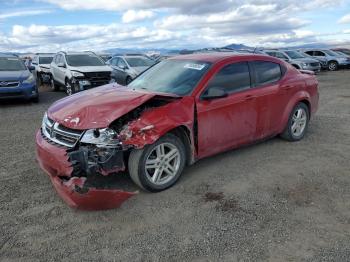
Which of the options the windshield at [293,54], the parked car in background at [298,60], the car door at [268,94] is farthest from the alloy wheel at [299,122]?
the windshield at [293,54]

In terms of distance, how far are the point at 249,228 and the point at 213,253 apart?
0.57 m

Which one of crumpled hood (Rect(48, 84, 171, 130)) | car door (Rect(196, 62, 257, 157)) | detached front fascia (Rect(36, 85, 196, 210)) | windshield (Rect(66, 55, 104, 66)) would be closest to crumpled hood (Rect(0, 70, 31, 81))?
windshield (Rect(66, 55, 104, 66))

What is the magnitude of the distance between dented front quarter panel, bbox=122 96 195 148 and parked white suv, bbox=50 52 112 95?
968 centimetres

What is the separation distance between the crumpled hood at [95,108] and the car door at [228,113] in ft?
2.56

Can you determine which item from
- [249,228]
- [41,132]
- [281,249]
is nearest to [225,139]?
[249,228]

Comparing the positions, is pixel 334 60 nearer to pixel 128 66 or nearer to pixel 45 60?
pixel 128 66

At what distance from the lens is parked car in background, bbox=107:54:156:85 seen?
52.1ft

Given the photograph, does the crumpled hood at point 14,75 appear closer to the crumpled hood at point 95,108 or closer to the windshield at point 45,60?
the crumpled hood at point 95,108

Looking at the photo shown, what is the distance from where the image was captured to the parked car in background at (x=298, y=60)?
23578 millimetres

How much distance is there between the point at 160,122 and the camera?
4.44 metres

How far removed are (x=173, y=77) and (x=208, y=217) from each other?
2.23m

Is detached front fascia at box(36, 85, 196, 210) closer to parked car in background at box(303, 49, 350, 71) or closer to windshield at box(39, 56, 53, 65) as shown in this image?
windshield at box(39, 56, 53, 65)

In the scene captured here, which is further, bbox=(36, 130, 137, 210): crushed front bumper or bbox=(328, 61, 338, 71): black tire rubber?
bbox=(328, 61, 338, 71): black tire rubber

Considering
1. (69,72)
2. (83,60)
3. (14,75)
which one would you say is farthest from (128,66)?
(14,75)
